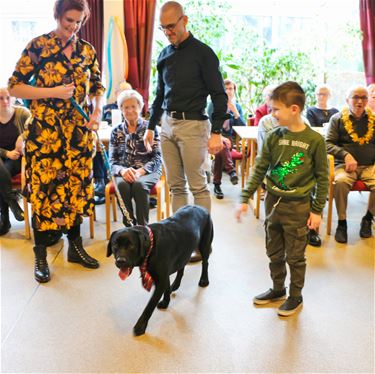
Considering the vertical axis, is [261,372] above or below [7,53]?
below

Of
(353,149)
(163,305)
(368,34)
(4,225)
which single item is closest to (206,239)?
(163,305)

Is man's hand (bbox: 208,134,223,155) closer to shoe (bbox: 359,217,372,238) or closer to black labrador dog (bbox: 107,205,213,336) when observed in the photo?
black labrador dog (bbox: 107,205,213,336)

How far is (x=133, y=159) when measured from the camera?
128 inches

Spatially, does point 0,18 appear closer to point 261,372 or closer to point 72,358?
point 72,358

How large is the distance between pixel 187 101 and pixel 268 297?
117 centimetres

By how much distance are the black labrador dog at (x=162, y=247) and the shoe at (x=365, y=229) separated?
55.9 inches

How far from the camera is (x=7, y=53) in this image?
17.9 ft

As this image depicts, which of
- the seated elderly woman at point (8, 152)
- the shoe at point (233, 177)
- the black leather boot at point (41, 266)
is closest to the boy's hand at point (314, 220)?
the black leather boot at point (41, 266)

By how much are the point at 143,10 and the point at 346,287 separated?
12.9 ft

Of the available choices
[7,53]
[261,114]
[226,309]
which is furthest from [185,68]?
[7,53]

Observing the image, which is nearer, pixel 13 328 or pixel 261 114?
pixel 13 328

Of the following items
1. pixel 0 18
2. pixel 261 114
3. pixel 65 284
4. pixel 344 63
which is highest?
pixel 0 18

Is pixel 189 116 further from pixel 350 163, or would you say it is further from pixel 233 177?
pixel 233 177

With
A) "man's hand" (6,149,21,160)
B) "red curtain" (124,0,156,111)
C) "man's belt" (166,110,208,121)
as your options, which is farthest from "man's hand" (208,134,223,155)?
"red curtain" (124,0,156,111)
